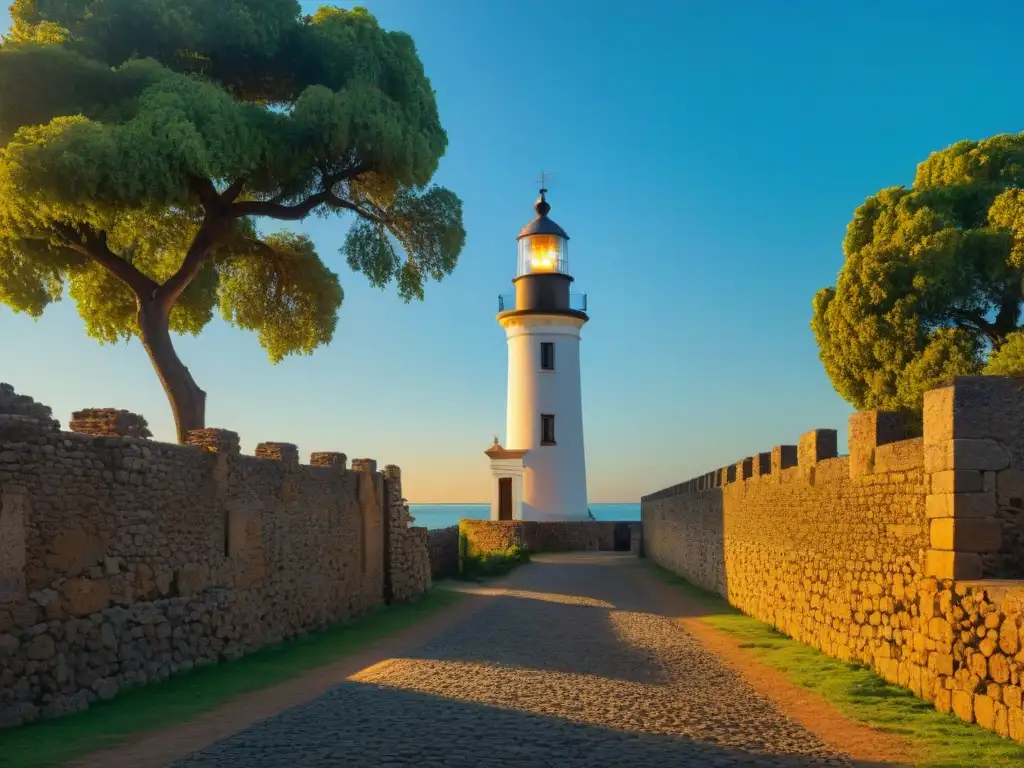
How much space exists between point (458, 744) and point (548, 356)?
31.1 m

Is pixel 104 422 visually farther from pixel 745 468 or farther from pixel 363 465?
pixel 745 468

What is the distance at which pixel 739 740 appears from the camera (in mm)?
6746

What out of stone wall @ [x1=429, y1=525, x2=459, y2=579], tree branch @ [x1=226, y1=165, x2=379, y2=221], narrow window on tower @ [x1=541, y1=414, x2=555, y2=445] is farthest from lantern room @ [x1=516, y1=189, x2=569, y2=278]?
tree branch @ [x1=226, y1=165, x2=379, y2=221]

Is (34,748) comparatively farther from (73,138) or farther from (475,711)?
(73,138)

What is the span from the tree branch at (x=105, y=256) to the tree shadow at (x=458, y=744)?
12987 mm

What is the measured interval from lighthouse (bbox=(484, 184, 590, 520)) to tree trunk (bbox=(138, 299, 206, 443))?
20469mm

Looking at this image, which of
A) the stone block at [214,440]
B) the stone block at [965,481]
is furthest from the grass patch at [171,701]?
the stone block at [965,481]

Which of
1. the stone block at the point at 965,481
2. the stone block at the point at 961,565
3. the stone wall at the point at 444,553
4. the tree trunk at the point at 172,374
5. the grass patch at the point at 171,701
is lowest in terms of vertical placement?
the stone wall at the point at 444,553

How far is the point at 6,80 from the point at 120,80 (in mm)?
1937

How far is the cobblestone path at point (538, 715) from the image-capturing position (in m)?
6.18

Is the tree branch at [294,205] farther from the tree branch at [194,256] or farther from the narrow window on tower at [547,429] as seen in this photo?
the narrow window on tower at [547,429]

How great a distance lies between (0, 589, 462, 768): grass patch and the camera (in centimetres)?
675

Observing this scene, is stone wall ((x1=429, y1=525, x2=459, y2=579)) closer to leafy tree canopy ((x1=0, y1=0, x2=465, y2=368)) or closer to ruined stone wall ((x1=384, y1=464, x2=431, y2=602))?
ruined stone wall ((x1=384, y1=464, x2=431, y2=602))

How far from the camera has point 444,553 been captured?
81.7 feet
